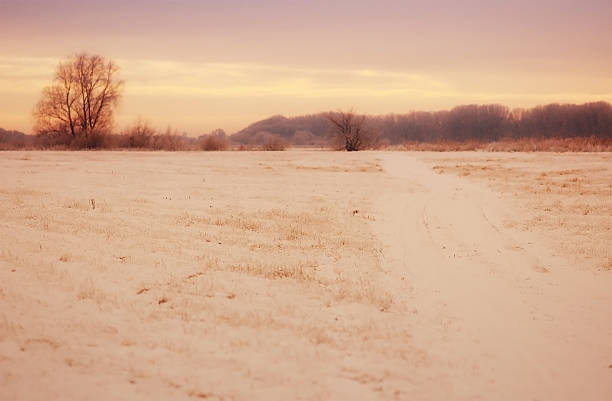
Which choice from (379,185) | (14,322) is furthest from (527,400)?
(379,185)

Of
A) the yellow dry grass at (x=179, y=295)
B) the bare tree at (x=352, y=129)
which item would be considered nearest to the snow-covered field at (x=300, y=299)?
the yellow dry grass at (x=179, y=295)

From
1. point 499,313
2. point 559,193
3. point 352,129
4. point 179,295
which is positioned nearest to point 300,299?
point 179,295

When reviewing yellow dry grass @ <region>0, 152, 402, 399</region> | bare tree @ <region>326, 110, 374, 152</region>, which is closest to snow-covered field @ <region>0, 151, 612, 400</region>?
A: yellow dry grass @ <region>0, 152, 402, 399</region>

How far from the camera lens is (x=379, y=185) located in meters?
14.5

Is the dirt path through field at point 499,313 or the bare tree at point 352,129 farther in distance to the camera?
the bare tree at point 352,129

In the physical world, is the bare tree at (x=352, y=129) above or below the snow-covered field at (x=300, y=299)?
above

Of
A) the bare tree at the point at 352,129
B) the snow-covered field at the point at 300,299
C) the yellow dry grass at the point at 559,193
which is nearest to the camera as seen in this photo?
the snow-covered field at the point at 300,299

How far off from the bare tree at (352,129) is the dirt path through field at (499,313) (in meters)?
25.2

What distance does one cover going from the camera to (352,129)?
3384 centimetres

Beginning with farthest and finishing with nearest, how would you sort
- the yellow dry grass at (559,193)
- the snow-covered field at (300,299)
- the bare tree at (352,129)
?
the bare tree at (352,129), the yellow dry grass at (559,193), the snow-covered field at (300,299)

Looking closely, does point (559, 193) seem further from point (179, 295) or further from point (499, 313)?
point (179, 295)

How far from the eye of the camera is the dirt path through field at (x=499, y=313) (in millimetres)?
3600

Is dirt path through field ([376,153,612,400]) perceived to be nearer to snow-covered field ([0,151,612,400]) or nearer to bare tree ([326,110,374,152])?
snow-covered field ([0,151,612,400])

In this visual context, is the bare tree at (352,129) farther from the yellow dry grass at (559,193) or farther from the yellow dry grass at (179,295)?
the yellow dry grass at (179,295)
